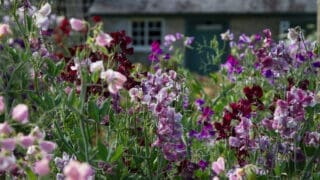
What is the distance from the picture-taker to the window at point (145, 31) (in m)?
20.9

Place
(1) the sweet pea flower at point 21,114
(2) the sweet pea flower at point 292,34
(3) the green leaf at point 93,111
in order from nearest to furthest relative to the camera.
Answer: (1) the sweet pea flower at point 21,114, (3) the green leaf at point 93,111, (2) the sweet pea flower at point 292,34

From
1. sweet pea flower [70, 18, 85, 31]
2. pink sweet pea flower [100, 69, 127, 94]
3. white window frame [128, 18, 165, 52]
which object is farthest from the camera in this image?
white window frame [128, 18, 165, 52]

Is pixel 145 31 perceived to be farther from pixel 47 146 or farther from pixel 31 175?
pixel 47 146

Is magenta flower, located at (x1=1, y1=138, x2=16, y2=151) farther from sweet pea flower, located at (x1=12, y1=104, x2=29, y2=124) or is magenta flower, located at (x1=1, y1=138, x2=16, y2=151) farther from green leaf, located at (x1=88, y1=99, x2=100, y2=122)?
green leaf, located at (x1=88, y1=99, x2=100, y2=122)

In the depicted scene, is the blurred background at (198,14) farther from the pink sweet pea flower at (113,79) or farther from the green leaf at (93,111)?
the pink sweet pea flower at (113,79)

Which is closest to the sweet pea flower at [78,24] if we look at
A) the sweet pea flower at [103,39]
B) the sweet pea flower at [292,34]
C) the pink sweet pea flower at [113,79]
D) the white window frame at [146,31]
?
the sweet pea flower at [103,39]

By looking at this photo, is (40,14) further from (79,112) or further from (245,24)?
(245,24)

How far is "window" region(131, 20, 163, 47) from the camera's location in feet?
68.5

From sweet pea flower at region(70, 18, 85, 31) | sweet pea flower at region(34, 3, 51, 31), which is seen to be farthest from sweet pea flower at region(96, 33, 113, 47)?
sweet pea flower at region(34, 3, 51, 31)

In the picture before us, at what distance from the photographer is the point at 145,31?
20.9 meters

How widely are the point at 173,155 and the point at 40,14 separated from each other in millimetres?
724

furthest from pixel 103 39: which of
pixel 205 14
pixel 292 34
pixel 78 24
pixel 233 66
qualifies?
pixel 205 14

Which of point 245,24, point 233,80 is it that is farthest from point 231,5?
point 233,80

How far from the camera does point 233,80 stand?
4.04 meters
